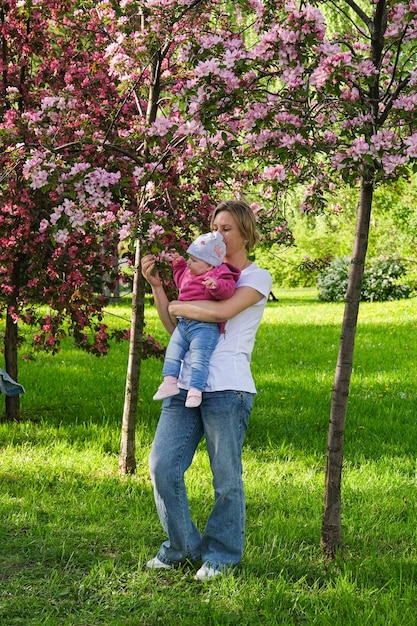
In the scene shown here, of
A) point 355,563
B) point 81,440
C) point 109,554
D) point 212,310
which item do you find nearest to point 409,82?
point 212,310

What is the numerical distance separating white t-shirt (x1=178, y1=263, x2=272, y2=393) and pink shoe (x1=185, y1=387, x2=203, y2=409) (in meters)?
0.09

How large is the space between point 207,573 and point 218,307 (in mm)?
1315

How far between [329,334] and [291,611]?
38.3ft

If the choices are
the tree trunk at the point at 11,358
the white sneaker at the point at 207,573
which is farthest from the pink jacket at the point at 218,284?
the tree trunk at the point at 11,358

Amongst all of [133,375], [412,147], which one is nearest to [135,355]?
[133,375]

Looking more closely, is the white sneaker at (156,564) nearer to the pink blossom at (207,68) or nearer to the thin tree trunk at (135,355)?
the thin tree trunk at (135,355)

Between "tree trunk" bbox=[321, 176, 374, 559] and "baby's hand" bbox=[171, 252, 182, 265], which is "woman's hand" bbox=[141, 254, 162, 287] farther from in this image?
"tree trunk" bbox=[321, 176, 374, 559]

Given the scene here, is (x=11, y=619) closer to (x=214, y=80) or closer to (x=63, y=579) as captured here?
(x=63, y=579)

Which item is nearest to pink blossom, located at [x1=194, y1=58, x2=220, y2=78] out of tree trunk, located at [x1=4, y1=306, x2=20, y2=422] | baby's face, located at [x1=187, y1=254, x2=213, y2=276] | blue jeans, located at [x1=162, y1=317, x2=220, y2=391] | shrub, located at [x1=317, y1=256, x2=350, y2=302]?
baby's face, located at [x1=187, y1=254, x2=213, y2=276]

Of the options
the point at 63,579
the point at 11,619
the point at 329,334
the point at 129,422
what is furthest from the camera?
the point at 329,334

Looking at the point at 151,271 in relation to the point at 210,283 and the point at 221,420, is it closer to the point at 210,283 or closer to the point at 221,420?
the point at 210,283

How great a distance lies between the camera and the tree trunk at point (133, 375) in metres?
5.95

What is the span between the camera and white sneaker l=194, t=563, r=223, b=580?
3971 millimetres

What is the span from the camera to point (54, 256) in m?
6.68
